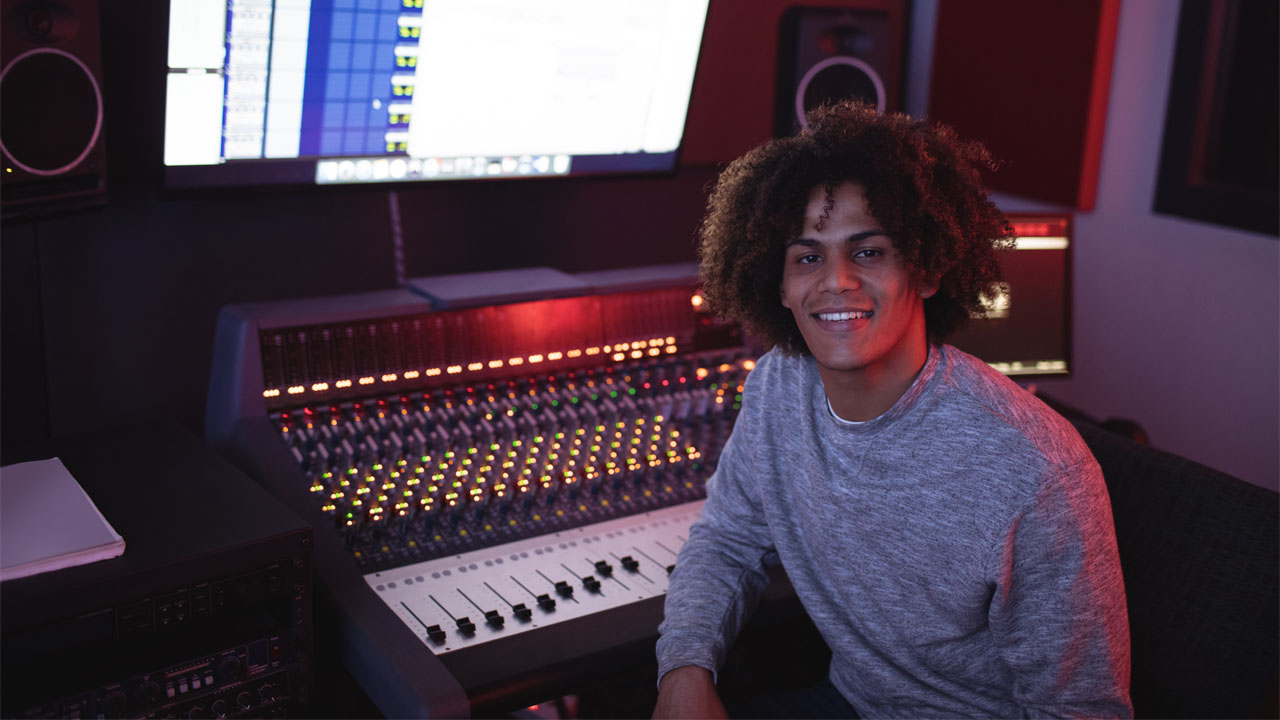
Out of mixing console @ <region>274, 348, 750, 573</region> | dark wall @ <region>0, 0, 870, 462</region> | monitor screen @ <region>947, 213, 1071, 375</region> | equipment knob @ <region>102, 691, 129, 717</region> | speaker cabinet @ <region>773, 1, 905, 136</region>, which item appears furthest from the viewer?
monitor screen @ <region>947, 213, 1071, 375</region>

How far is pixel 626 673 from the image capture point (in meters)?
1.33

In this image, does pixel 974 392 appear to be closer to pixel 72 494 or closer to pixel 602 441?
pixel 602 441

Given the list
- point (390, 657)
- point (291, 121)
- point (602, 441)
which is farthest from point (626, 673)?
point (291, 121)

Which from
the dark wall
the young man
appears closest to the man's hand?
the young man

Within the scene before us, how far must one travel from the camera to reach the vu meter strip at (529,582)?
1.29 metres

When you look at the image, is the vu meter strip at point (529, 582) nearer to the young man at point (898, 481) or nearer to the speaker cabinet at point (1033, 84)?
the young man at point (898, 481)

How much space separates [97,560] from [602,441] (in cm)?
75

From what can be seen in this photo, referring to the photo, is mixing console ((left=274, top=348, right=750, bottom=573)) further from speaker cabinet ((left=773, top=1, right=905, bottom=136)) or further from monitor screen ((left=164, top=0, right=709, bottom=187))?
speaker cabinet ((left=773, top=1, right=905, bottom=136))

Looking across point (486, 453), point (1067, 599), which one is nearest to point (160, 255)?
point (486, 453)

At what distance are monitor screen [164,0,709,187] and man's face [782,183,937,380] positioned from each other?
0.63 meters

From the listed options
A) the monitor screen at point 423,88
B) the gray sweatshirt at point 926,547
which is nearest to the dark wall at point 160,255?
the monitor screen at point 423,88

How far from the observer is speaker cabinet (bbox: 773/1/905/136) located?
2080 mm

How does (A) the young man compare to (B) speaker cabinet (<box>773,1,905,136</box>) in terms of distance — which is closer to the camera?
(A) the young man

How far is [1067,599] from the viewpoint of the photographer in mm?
1188
